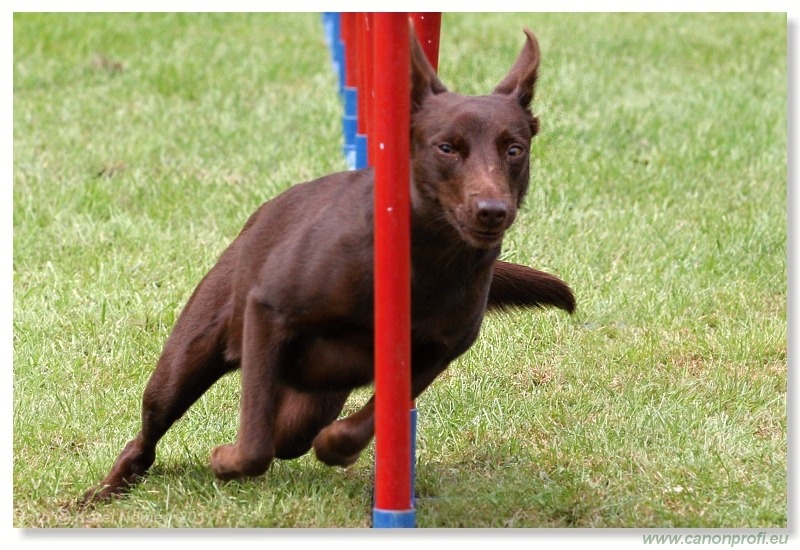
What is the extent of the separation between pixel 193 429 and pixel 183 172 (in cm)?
298

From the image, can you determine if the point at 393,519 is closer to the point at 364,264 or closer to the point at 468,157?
the point at 364,264

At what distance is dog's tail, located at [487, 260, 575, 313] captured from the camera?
12.3 feet

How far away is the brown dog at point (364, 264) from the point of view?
3018 millimetres

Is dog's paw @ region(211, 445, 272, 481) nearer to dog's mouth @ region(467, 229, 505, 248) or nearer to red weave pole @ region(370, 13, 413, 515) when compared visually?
red weave pole @ region(370, 13, 413, 515)

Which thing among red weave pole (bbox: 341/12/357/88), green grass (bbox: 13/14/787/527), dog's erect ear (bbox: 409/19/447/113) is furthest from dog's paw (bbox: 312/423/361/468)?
red weave pole (bbox: 341/12/357/88)

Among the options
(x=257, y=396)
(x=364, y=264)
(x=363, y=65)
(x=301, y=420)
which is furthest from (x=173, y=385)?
(x=363, y=65)

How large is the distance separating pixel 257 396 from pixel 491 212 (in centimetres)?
76

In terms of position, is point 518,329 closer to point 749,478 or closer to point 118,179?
point 749,478

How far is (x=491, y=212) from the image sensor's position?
→ 2873 mm

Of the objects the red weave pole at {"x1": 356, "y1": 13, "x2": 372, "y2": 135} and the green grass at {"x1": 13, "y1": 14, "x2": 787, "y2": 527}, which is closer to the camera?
the green grass at {"x1": 13, "y1": 14, "x2": 787, "y2": 527}

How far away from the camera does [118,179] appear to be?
6.71 metres

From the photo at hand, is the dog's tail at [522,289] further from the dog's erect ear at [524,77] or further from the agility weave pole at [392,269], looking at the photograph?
the agility weave pole at [392,269]

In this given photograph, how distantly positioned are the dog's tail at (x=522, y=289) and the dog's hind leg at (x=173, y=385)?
80 centimetres

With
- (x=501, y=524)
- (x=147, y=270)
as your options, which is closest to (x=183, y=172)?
(x=147, y=270)
